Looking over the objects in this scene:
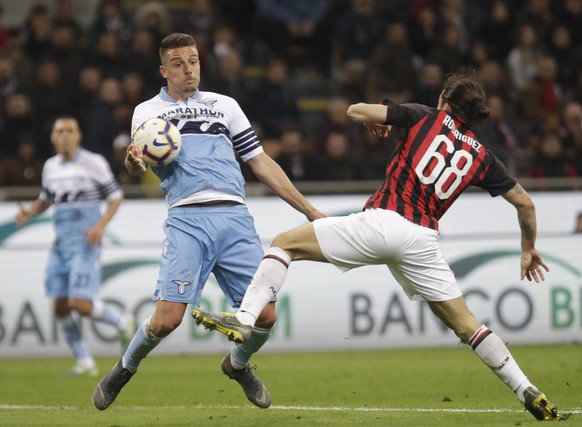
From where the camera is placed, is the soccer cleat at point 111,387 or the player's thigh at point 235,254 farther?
the soccer cleat at point 111,387

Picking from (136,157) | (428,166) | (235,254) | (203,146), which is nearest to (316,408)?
(235,254)

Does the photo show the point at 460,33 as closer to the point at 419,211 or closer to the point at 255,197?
the point at 255,197

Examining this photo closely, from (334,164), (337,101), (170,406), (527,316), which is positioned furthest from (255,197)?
(170,406)

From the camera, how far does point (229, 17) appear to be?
65.3 ft

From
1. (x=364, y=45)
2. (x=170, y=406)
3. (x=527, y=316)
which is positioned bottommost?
(x=527, y=316)

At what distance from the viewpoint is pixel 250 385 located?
27.7 ft

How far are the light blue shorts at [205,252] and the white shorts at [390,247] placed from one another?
753mm

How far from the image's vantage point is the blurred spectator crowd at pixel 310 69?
1673 cm

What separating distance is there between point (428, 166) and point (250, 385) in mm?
2124

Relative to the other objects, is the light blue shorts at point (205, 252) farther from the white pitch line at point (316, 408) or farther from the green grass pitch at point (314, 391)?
the white pitch line at point (316, 408)

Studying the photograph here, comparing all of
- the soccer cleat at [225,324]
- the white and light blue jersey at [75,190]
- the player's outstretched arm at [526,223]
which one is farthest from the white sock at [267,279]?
the white and light blue jersey at [75,190]

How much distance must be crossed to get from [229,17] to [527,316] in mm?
7925

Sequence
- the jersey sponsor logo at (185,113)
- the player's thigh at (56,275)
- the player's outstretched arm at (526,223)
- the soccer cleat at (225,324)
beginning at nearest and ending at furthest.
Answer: the soccer cleat at (225,324) < the player's outstretched arm at (526,223) < the jersey sponsor logo at (185,113) < the player's thigh at (56,275)

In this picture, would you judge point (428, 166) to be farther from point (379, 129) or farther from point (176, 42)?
point (176, 42)
